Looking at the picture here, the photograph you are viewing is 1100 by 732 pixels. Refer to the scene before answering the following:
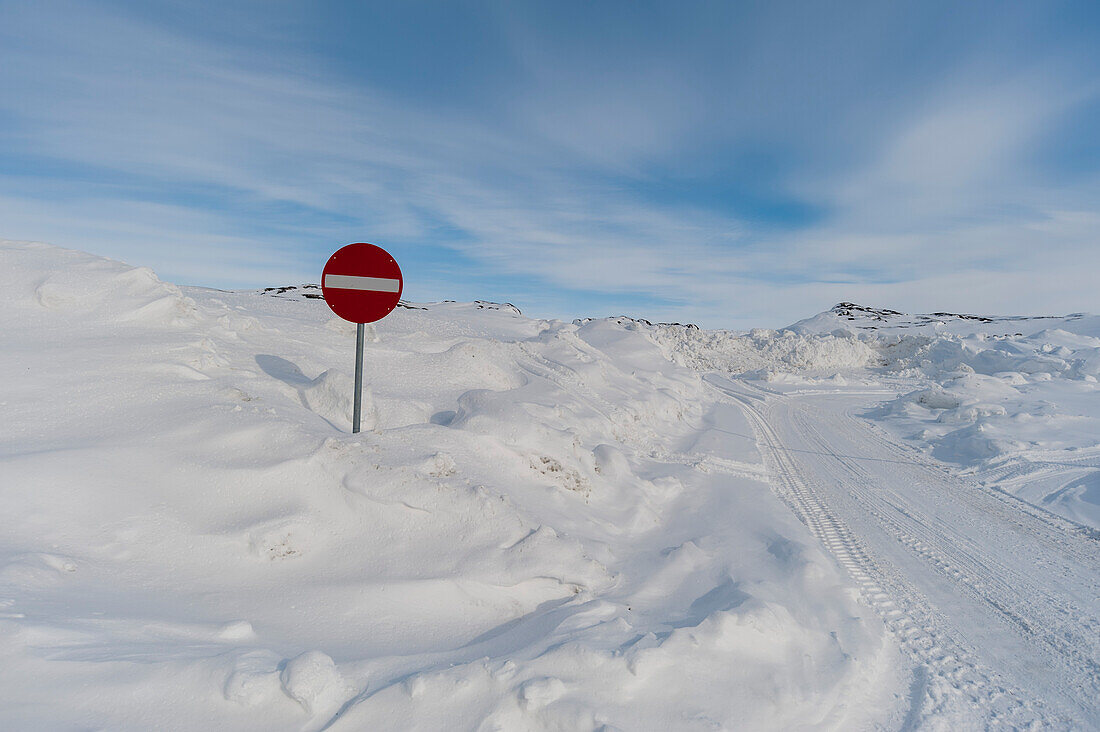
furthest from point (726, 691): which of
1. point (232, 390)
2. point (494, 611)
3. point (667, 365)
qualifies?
point (667, 365)

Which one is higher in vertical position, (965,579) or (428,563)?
(428,563)

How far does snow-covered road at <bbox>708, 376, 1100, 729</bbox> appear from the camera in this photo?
3461 millimetres

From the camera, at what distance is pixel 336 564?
3633 millimetres

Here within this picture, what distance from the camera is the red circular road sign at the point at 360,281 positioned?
475cm

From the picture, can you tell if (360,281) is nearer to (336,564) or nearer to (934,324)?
(336,564)

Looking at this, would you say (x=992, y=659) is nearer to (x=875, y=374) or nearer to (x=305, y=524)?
(x=305, y=524)

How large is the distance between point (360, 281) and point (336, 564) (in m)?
2.39

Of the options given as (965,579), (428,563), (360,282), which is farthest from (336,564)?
(965,579)

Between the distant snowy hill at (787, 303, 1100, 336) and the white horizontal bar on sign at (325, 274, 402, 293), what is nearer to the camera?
the white horizontal bar on sign at (325, 274, 402, 293)

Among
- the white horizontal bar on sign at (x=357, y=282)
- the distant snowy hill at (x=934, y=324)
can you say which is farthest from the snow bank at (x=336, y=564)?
the distant snowy hill at (x=934, y=324)

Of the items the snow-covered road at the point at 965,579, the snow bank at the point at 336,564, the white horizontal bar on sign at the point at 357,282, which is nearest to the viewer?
the snow bank at the point at 336,564

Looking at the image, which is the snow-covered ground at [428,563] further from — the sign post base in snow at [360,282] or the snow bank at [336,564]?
the sign post base in snow at [360,282]

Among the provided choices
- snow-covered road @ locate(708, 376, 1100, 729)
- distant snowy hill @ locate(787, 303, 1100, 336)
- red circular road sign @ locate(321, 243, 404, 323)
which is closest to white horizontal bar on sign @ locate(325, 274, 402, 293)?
red circular road sign @ locate(321, 243, 404, 323)

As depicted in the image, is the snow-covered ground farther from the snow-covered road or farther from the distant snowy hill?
the distant snowy hill
